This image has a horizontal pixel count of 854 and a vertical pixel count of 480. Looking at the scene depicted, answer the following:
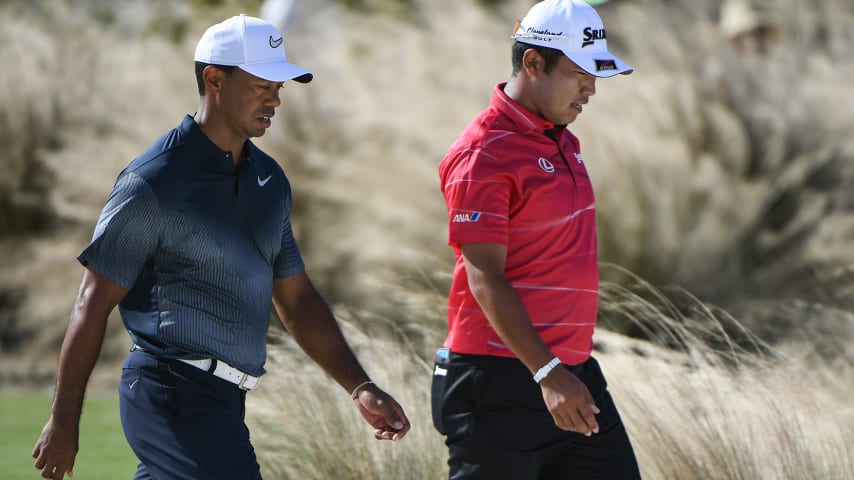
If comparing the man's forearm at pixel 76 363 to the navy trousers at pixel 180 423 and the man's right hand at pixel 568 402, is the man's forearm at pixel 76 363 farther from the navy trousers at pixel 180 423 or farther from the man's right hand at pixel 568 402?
the man's right hand at pixel 568 402

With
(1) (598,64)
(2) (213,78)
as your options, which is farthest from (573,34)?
(2) (213,78)

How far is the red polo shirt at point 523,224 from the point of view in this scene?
387 centimetres

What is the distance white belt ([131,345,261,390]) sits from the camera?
12.7 feet

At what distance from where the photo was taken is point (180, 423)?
3.77 metres

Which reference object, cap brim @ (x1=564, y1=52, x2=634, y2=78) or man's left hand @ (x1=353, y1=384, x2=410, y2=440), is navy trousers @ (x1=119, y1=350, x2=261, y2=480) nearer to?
man's left hand @ (x1=353, y1=384, x2=410, y2=440)

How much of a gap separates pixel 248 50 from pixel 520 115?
804 mm

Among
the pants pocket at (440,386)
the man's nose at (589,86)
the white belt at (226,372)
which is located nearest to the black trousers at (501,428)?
the pants pocket at (440,386)

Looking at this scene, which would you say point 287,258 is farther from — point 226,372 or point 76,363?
point 76,363

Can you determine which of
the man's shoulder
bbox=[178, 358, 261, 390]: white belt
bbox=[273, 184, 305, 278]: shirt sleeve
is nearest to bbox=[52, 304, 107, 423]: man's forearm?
bbox=[178, 358, 261, 390]: white belt

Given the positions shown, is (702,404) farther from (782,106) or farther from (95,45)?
(95,45)

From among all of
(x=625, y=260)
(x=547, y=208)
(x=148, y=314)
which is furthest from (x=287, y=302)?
(x=625, y=260)

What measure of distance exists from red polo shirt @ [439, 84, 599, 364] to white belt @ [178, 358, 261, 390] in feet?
1.96

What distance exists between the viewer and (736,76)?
10555mm

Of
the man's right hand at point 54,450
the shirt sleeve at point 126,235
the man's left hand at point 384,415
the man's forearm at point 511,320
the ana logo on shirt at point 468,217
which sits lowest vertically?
the man's left hand at point 384,415
